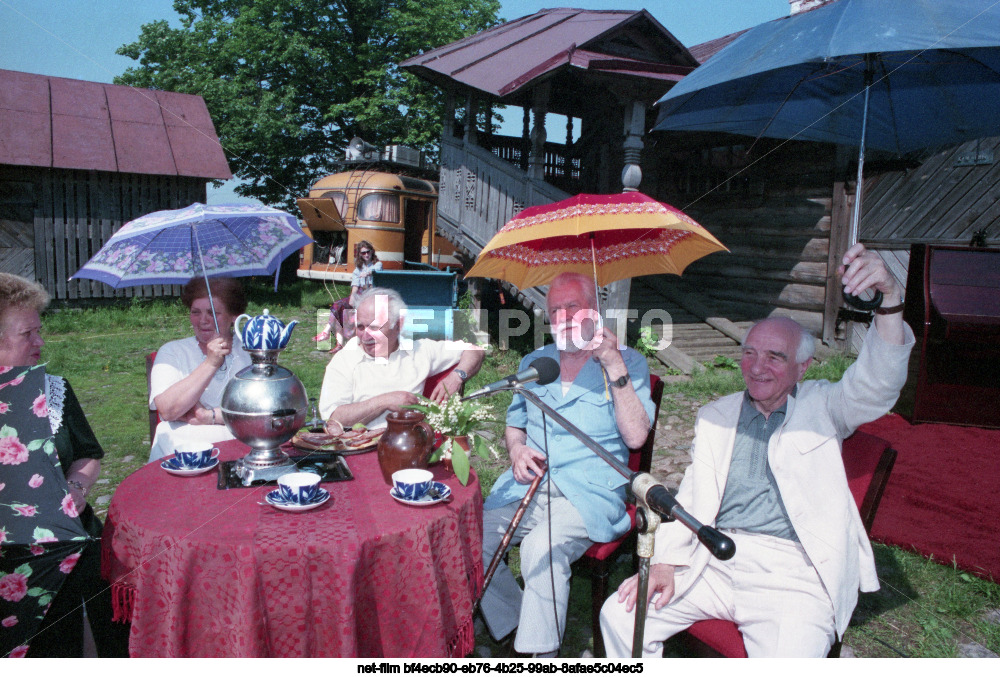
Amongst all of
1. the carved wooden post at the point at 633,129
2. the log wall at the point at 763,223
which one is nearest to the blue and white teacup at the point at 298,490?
the carved wooden post at the point at 633,129

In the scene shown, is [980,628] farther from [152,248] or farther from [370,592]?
[152,248]

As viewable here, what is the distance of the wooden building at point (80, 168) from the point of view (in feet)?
38.0

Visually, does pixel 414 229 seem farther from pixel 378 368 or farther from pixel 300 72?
pixel 378 368

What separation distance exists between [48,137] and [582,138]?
1028 centimetres

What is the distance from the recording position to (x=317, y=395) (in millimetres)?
6578

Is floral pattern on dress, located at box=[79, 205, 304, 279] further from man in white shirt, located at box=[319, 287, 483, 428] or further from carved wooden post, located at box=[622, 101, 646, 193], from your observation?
carved wooden post, located at box=[622, 101, 646, 193]

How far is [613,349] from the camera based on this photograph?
7.95 feet

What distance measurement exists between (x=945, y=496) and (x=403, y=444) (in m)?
4.04

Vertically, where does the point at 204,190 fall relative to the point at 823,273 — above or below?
above

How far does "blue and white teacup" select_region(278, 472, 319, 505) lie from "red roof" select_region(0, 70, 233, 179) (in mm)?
11715

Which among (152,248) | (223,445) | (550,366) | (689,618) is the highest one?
(152,248)

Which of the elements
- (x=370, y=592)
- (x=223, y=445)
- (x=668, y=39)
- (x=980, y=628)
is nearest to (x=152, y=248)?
(x=223, y=445)

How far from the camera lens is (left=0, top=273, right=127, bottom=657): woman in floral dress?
→ 2025 mm

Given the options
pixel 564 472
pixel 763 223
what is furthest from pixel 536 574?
pixel 763 223
